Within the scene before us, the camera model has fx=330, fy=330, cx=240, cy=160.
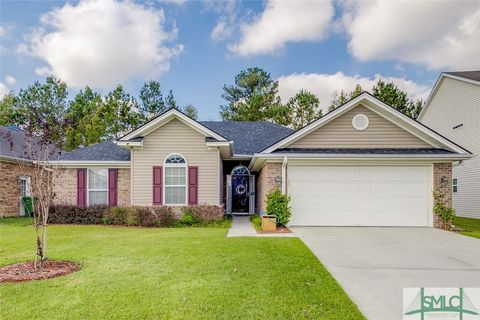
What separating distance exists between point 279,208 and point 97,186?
8.94 m

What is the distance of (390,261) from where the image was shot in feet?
23.6

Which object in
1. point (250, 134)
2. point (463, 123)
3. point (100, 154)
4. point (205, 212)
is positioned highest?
point (463, 123)

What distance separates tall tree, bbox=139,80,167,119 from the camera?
102ft

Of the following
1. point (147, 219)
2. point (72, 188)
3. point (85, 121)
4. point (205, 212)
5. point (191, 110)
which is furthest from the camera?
point (191, 110)

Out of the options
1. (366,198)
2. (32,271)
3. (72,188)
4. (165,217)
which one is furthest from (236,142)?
(32,271)

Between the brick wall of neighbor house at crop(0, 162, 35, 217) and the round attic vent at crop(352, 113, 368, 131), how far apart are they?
16984mm

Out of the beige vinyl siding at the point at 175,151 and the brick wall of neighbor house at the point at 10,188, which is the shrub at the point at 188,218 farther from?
the brick wall of neighbor house at the point at 10,188

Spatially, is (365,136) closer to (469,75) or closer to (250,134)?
(250,134)

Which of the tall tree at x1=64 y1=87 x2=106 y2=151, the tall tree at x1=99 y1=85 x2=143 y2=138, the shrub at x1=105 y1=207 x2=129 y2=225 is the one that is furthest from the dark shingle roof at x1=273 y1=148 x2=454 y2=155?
the tall tree at x1=99 y1=85 x2=143 y2=138

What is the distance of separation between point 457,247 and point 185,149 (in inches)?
402

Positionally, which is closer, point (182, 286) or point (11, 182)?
point (182, 286)

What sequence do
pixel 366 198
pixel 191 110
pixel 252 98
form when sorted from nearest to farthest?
pixel 366 198
pixel 252 98
pixel 191 110

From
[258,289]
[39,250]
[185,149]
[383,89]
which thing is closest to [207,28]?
[185,149]

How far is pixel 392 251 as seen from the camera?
323 inches
